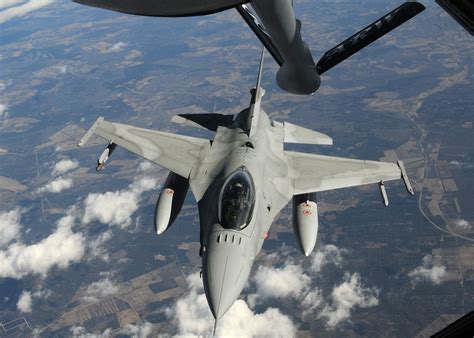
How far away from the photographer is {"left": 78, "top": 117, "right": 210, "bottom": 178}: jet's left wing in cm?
2112

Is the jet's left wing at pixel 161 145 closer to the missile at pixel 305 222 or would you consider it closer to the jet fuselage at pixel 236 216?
the jet fuselage at pixel 236 216

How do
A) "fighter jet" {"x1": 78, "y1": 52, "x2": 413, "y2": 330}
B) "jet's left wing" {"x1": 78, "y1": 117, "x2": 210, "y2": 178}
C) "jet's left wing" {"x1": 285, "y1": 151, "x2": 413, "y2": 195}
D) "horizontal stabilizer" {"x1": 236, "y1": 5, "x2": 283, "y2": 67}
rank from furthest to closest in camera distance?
"jet's left wing" {"x1": 78, "y1": 117, "x2": 210, "y2": 178} → "jet's left wing" {"x1": 285, "y1": 151, "x2": 413, "y2": 195} → "horizontal stabilizer" {"x1": 236, "y1": 5, "x2": 283, "y2": 67} → "fighter jet" {"x1": 78, "y1": 52, "x2": 413, "y2": 330}

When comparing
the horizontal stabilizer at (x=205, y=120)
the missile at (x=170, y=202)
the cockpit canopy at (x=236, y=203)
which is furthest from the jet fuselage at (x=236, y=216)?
the horizontal stabilizer at (x=205, y=120)

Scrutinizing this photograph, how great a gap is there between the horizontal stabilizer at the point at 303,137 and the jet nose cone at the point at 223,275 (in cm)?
1098

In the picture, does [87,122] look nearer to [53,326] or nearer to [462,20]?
[53,326]

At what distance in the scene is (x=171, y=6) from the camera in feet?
18.5

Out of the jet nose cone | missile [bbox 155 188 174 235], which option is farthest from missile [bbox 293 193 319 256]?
missile [bbox 155 188 174 235]

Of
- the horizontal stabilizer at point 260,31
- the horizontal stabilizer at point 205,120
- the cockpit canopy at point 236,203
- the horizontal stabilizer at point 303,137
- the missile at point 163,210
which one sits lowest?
the horizontal stabilizer at point 303,137

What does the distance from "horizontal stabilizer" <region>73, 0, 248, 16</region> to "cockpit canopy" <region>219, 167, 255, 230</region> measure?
10.2 m

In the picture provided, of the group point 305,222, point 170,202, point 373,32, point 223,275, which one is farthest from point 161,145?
point 373,32

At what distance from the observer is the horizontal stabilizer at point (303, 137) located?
24.5 m

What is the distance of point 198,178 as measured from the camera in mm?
19531

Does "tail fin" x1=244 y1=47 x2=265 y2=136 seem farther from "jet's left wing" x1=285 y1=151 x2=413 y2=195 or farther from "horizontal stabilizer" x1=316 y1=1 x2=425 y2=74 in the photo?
"horizontal stabilizer" x1=316 y1=1 x2=425 y2=74

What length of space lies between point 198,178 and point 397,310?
7122cm
